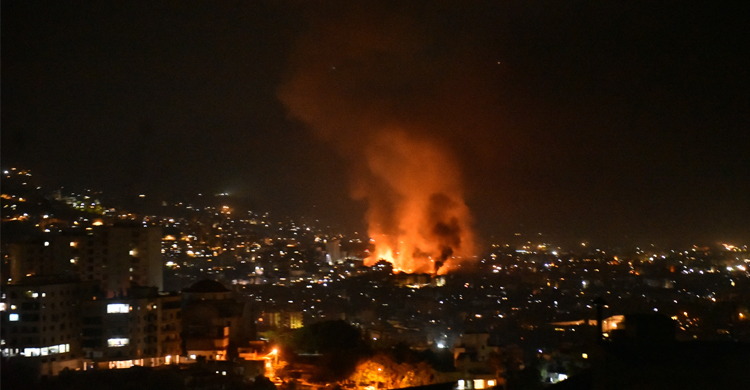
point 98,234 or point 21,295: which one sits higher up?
point 98,234

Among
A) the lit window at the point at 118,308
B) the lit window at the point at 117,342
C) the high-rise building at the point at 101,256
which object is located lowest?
the lit window at the point at 117,342

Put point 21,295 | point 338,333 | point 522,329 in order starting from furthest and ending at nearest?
1. point 522,329
2. point 338,333
3. point 21,295

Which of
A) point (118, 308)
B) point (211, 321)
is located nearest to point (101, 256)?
point (211, 321)

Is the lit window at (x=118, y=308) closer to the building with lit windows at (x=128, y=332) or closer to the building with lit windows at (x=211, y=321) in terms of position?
the building with lit windows at (x=128, y=332)

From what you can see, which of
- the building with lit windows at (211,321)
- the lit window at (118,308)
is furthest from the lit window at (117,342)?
the building with lit windows at (211,321)

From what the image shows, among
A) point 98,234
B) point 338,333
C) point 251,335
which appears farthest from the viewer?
point 98,234

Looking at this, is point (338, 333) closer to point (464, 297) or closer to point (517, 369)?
point (517, 369)

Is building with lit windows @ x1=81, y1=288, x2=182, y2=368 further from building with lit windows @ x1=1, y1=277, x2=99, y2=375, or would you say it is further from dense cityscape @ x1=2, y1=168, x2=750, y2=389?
building with lit windows @ x1=1, y1=277, x2=99, y2=375

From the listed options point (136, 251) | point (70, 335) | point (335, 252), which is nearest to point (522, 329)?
point (136, 251)
